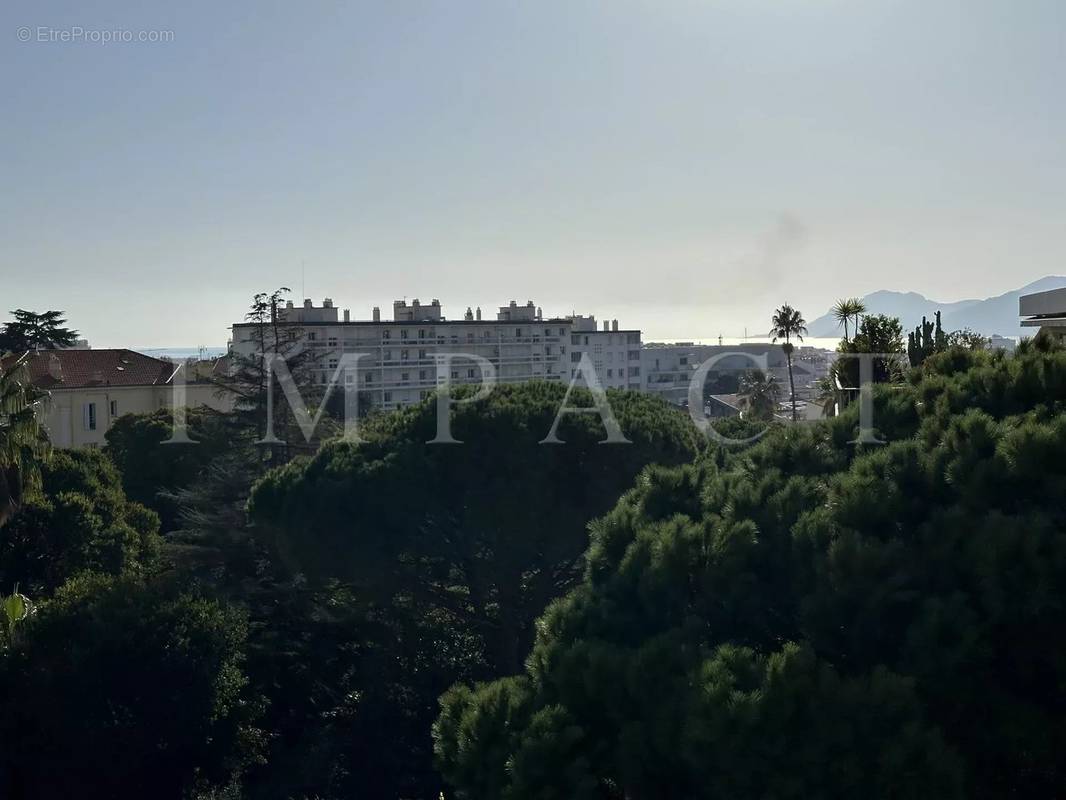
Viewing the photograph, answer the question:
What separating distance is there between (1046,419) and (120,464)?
30.5m

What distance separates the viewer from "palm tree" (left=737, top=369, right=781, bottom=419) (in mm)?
44291

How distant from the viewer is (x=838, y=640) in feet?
22.7

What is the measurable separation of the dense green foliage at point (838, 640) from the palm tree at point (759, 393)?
110 feet

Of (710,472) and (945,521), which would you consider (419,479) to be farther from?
(945,521)

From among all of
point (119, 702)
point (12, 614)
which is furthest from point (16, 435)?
point (119, 702)

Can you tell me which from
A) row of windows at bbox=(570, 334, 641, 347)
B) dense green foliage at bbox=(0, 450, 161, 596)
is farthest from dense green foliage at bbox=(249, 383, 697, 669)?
row of windows at bbox=(570, 334, 641, 347)

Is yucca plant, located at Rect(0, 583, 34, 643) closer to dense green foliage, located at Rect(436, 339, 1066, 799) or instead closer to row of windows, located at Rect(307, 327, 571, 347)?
dense green foliage, located at Rect(436, 339, 1066, 799)

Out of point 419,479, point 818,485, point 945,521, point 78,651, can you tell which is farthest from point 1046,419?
point 78,651

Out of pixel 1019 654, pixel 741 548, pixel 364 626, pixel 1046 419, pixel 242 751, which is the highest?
pixel 1046 419

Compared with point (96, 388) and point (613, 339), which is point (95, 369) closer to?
point (96, 388)

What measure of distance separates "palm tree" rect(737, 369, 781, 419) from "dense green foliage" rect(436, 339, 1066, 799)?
33.4 m

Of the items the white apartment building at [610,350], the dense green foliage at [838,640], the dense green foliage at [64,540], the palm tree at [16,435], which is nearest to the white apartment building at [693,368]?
the white apartment building at [610,350]

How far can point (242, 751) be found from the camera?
15.2 metres

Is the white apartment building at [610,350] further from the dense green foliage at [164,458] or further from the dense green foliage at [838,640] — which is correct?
the dense green foliage at [838,640]
